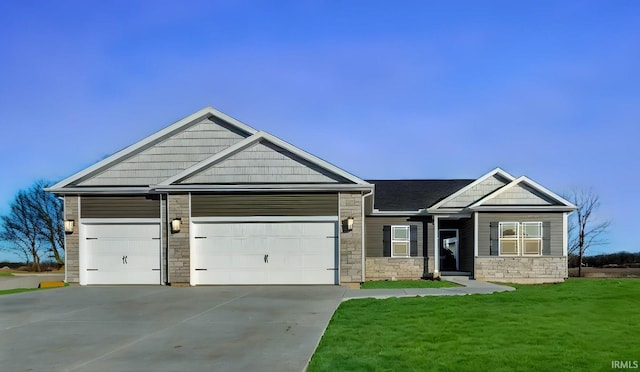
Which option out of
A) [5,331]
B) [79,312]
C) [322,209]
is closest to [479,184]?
[322,209]

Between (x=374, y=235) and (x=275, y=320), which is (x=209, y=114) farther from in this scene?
(x=275, y=320)

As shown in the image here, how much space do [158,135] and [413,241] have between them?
37.0 ft

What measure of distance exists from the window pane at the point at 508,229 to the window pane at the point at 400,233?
156 inches

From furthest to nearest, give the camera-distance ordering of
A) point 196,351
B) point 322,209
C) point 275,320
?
point 322,209, point 275,320, point 196,351

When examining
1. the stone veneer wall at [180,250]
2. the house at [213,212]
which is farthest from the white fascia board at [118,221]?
the stone veneer wall at [180,250]

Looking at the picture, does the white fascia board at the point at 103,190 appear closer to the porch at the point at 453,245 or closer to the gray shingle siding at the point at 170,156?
the gray shingle siding at the point at 170,156

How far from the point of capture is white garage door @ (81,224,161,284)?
18.4m

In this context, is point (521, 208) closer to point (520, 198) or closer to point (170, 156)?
point (520, 198)

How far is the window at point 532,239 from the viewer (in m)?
21.2

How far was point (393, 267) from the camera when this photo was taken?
2306 cm

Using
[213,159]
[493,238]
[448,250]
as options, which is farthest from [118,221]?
[448,250]

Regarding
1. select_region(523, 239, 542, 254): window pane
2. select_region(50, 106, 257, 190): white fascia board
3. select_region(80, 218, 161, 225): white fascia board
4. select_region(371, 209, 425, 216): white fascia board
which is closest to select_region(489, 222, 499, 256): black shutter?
select_region(523, 239, 542, 254): window pane

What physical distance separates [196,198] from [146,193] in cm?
181

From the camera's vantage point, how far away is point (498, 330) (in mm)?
8703
